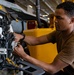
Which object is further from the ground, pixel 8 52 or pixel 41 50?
pixel 8 52

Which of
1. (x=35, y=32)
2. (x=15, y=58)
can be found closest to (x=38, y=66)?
(x=15, y=58)

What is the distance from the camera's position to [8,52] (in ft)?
4.97

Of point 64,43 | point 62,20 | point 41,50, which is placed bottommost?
point 41,50

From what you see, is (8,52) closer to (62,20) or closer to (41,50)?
(62,20)

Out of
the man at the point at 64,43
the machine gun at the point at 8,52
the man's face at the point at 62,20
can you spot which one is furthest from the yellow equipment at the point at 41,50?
the machine gun at the point at 8,52

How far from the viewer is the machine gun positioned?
4.77 feet

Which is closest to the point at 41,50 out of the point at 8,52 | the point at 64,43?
the point at 64,43

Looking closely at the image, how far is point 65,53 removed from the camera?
1.84 m

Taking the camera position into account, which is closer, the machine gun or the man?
the machine gun

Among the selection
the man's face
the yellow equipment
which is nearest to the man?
the man's face

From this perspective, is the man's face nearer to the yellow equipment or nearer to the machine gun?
the machine gun

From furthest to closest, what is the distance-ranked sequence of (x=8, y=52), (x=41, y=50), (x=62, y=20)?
(x=41, y=50), (x=62, y=20), (x=8, y=52)

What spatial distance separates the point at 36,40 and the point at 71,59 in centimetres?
53

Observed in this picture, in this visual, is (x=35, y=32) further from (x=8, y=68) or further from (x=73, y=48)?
(x=8, y=68)
